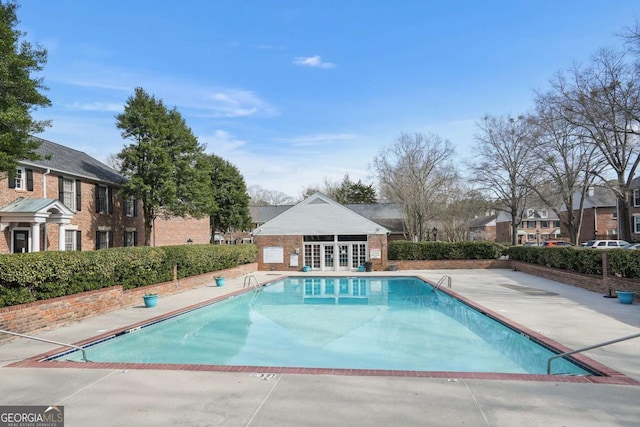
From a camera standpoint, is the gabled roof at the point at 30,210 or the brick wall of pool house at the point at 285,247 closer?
the gabled roof at the point at 30,210

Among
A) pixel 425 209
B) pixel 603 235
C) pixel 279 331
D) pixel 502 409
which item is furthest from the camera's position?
pixel 603 235

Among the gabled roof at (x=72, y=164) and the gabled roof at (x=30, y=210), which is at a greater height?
the gabled roof at (x=72, y=164)

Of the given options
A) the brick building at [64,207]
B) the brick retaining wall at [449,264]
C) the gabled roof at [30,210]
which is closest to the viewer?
the gabled roof at [30,210]

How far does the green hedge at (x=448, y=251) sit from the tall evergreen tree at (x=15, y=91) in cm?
2328

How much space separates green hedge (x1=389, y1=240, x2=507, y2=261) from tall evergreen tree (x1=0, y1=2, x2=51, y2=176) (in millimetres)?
23281

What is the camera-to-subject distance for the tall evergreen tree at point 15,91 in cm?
1212

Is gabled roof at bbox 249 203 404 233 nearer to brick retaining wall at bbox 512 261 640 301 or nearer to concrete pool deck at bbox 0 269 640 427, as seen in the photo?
brick retaining wall at bbox 512 261 640 301

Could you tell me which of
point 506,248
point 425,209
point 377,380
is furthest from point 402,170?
point 377,380

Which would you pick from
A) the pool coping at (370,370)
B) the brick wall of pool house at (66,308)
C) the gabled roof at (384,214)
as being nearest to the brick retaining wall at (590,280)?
the pool coping at (370,370)

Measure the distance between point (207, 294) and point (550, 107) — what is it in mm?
23068

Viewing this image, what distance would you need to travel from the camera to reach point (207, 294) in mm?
17281

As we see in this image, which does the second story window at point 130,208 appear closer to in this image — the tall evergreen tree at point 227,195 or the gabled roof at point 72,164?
the gabled roof at point 72,164

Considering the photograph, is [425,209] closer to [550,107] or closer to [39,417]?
[550,107]

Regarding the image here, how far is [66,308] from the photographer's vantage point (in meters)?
11.0
